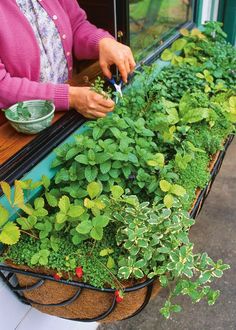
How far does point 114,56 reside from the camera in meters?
1.68

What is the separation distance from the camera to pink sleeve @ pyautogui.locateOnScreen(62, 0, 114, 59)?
5.79ft

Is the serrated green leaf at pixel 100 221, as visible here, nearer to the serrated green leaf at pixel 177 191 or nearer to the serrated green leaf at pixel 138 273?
the serrated green leaf at pixel 138 273

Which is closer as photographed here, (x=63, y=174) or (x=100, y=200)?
(x=100, y=200)

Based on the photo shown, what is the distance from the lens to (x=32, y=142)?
1459 millimetres

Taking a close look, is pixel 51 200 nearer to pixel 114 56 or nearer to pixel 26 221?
pixel 26 221

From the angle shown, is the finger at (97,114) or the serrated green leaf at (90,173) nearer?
the serrated green leaf at (90,173)

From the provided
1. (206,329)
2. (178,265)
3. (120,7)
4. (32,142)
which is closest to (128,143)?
(32,142)

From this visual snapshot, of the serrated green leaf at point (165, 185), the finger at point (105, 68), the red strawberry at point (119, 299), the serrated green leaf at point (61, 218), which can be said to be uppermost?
the finger at point (105, 68)

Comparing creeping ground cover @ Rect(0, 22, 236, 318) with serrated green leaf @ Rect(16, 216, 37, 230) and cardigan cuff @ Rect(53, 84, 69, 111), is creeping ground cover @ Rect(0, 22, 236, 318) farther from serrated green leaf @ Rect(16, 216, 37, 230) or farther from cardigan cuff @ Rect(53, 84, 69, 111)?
cardigan cuff @ Rect(53, 84, 69, 111)

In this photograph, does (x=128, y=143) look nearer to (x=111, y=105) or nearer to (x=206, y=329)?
(x=111, y=105)

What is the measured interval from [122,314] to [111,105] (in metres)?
0.82

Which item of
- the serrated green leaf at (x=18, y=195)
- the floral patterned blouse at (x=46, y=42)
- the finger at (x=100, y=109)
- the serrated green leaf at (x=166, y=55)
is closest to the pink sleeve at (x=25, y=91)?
the finger at (x=100, y=109)

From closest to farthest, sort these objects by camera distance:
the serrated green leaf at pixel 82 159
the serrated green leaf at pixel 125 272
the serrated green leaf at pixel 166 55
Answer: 1. the serrated green leaf at pixel 125 272
2. the serrated green leaf at pixel 82 159
3. the serrated green leaf at pixel 166 55

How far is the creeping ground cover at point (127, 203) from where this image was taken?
1164mm
